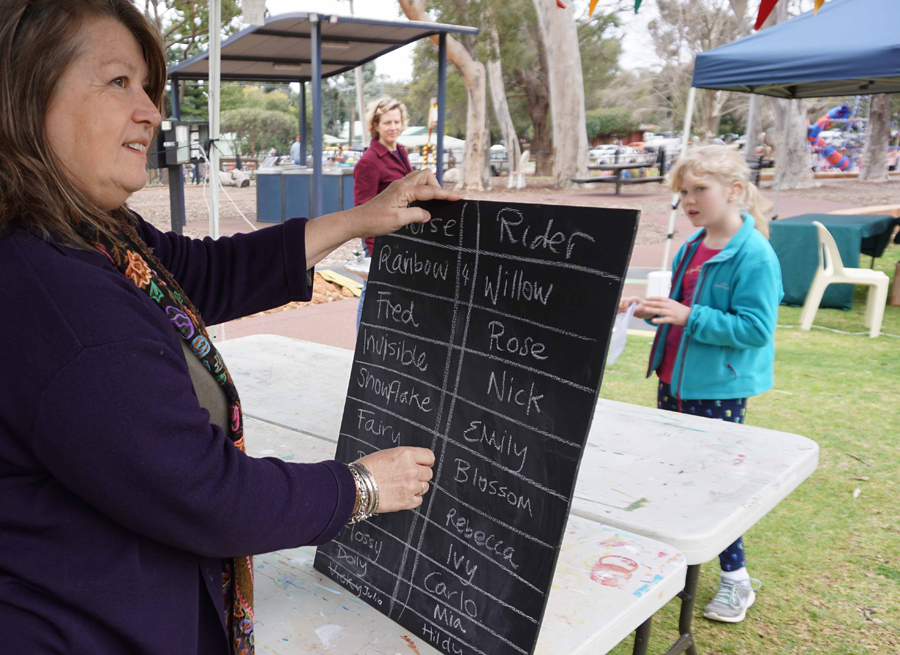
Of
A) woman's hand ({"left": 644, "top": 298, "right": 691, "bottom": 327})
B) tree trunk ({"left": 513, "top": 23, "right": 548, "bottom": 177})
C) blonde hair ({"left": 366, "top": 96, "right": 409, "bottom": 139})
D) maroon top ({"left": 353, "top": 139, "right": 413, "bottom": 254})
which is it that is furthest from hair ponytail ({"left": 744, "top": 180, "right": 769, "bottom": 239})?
tree trunk ({"left": 513, "top": 23, "right": 548, "bottom": 177})

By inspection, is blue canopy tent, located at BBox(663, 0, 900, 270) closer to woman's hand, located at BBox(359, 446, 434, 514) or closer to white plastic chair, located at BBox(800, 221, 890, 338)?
white plastic chair, located at BBox(800, 221, 890, 338)

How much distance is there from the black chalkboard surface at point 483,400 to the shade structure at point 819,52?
19.1 feet

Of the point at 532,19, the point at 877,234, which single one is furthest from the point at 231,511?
the point at 532,19

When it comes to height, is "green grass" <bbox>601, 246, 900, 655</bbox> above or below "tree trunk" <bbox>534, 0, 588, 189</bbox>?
below

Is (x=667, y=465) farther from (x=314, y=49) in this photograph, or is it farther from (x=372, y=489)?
(x=314, y=49)

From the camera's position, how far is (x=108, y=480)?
86 centimetres

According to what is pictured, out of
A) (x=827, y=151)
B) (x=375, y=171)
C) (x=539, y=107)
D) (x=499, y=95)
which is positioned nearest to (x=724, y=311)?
(x=375, y=171)

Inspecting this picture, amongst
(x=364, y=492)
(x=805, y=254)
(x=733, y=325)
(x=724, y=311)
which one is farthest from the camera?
(x=805, y=254)

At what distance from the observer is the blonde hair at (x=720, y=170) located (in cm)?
262

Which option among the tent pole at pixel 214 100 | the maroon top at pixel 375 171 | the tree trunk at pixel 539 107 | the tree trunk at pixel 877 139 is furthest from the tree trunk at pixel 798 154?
the tent pole at pixel 214 100

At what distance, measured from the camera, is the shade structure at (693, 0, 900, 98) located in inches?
227

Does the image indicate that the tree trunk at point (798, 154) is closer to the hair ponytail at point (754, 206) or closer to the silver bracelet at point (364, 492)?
the hair ponytail at point (754, 206)

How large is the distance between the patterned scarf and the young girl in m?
1.64

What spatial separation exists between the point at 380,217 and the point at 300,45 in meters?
9.98
